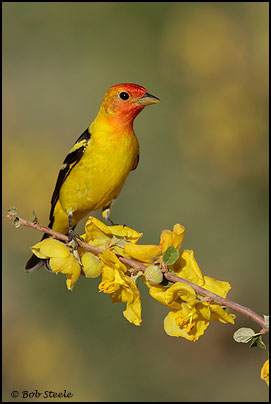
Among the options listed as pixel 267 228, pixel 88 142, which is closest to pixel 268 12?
pixel 267 228

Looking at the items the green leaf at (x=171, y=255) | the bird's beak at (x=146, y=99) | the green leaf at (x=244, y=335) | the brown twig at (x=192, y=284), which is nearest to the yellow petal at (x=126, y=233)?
the brown twig at (x=192, y=284)

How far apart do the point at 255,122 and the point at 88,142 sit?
5.10 metres

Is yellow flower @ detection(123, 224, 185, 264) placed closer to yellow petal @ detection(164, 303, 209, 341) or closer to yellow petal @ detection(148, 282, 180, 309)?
yellow petal @ detection(148, 282, 180, 309)

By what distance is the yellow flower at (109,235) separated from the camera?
231 centimetres

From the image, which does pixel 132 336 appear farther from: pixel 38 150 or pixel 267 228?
pixel 38 150

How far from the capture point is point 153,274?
6.57ft

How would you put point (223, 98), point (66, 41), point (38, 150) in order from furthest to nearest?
point (66, 41) < point (223, 98) < point (38, 150)

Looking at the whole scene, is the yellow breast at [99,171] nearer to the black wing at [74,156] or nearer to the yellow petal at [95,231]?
the black wing at [74,156]

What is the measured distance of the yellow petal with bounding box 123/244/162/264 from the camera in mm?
2084

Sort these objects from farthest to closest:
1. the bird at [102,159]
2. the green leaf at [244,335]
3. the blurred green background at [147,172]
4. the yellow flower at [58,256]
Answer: the blurred green background at [147,172], the bird at [102,159], the yellow flower at [58,256], the green leaf at [244,335]

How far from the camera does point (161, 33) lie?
31.7ft

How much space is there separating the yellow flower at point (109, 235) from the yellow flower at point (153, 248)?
0.16 metres

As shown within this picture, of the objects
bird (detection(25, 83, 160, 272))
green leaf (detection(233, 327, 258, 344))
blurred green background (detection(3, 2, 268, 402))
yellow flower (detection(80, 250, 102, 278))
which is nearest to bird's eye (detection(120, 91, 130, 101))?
bird (detection(25, 83, 160, 272))

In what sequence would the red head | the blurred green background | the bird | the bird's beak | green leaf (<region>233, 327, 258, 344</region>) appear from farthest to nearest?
the blurred green background, the bird, the red head, the bird's beak, green leaf (<region>233, 327, 258, 344</region>)
